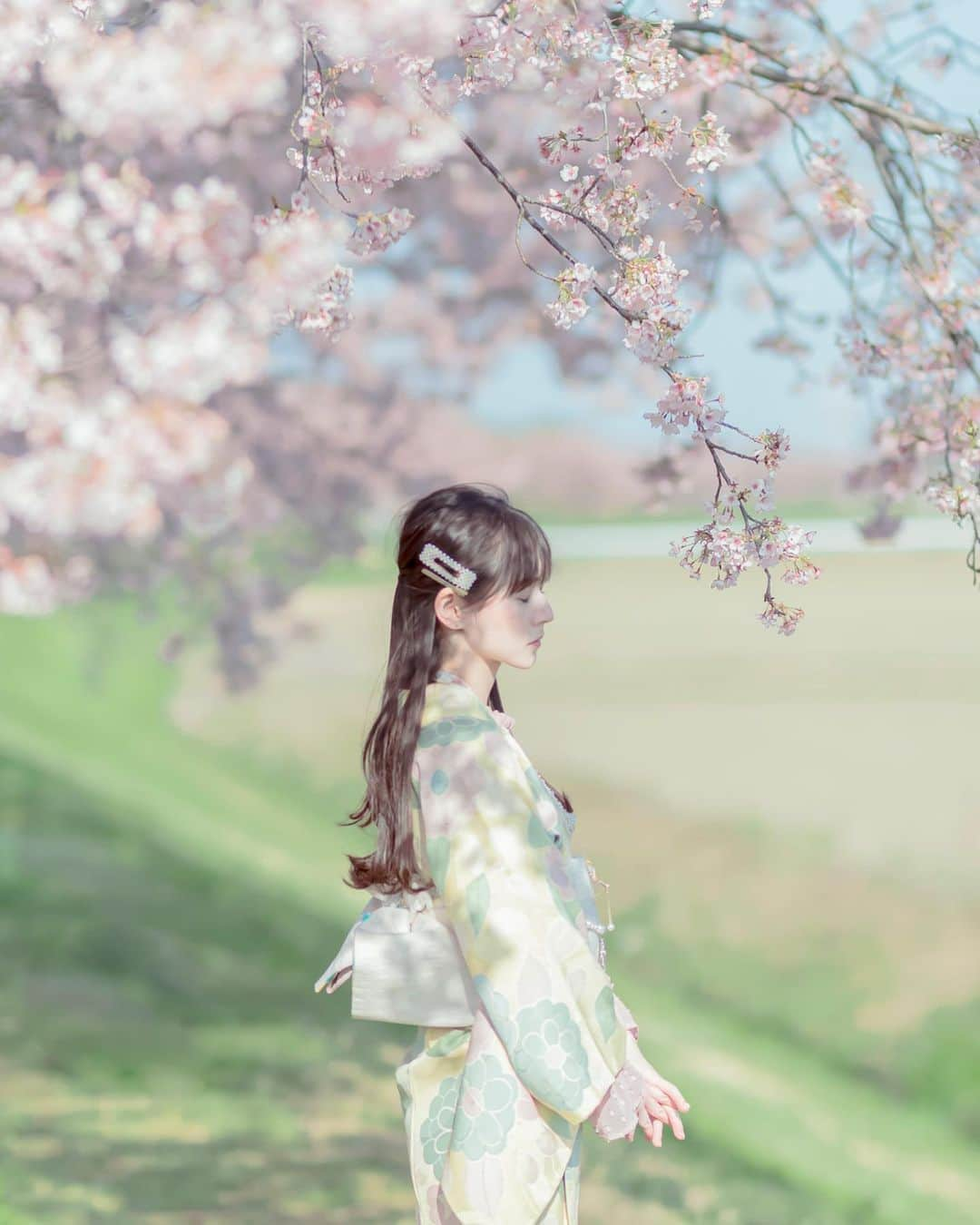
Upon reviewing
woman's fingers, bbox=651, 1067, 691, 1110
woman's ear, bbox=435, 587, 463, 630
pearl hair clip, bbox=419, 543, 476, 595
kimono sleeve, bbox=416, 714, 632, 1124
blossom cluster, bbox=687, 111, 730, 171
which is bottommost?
woman's fingers, bbox=651, 1067, 691, 1110

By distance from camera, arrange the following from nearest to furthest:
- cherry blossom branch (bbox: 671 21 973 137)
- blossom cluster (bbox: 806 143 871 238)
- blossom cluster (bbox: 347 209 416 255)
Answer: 1. blossom cluster (bbox: 347 209 416 255)
2. cherry blossom branch (bbox: 671 21 973 137)
3. blossom cluster (bbox: 806 143 871 238)

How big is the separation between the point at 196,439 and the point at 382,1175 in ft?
7.98

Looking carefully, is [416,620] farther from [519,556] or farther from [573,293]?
[573,293]

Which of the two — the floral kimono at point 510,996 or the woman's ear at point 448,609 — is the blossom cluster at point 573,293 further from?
the floral kimono at point 510,996

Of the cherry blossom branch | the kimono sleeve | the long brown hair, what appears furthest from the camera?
the cherry blossom branch

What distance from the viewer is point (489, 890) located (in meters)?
2.27

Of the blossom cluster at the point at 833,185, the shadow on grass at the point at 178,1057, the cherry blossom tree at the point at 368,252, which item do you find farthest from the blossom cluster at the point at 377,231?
the shadow on grass at the point at 178,1057

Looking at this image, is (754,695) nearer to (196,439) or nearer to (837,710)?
(837,710)

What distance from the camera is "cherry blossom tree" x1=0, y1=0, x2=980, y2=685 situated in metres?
2.61

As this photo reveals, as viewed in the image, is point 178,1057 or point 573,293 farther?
point 178,1057

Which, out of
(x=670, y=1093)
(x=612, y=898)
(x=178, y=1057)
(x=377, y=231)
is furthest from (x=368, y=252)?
(x=612, y=898)

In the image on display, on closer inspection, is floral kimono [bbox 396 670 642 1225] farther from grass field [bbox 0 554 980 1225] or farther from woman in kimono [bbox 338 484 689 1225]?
grass field [bbox 0 554 980 1225]

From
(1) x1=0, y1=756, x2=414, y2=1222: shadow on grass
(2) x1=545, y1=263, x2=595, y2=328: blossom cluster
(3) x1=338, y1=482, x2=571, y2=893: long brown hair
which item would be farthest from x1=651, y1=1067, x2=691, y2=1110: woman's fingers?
(1) x1=0, y1=756, x2=414, y2=1222: shadow on grass

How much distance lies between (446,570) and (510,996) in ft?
1.93
